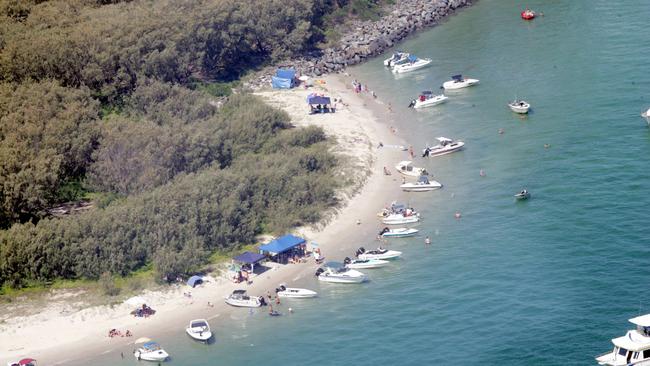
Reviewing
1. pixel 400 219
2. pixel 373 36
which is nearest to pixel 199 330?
pixel 400 219

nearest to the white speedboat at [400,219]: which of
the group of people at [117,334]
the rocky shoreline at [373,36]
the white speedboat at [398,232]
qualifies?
the white speedboat at [398,232]

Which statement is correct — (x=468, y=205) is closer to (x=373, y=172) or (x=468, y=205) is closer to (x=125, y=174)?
(x=373, y=172)

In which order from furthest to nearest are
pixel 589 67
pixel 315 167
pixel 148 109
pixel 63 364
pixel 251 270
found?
pixel 589 67 < pixel 148 109 < pixel 315 167 < pixel 251 270 < pixel 63 364

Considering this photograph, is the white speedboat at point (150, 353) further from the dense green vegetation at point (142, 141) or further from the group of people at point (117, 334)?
the dense green vegetation at point (142, 141)

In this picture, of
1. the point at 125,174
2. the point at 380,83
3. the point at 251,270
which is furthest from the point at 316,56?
the point at 251,270

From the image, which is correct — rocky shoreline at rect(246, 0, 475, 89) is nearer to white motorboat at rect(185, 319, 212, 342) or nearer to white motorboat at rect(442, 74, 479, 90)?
white motorboat at rect(442, 74, 479, 90)

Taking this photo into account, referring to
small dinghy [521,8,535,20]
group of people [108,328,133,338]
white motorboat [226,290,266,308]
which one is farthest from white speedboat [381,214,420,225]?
small dinghy [521,8,535,20]

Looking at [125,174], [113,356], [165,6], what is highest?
[165,6]
